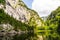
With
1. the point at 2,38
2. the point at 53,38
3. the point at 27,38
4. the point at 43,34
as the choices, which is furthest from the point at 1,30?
the point at 43,34

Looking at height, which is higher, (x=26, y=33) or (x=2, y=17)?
(x=2, y=17)

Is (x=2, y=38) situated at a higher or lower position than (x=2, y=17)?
lower

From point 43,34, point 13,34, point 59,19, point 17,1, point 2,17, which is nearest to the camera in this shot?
point 13,34

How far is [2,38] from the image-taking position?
61.5 meters

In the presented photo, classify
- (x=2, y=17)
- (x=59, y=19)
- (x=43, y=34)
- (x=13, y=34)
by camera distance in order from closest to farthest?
(x=13, y=34) < (x=2, y=17) < (x=59, y=19) < (x=43, y=34)

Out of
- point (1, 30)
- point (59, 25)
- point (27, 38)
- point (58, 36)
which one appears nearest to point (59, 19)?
point (59, 25)

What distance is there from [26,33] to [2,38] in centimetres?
1624

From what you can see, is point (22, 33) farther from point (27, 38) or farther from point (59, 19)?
point (59, 19)

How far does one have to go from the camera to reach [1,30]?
2450 inches

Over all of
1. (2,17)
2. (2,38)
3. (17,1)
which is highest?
(17,1)

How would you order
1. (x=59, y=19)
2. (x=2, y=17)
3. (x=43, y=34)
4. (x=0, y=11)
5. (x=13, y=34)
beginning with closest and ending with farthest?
(x=13, y=34)
(x=2, y=17)
(x=0, y=11)
(x=59, y=19)
(x=43, y=34)

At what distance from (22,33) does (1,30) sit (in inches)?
488

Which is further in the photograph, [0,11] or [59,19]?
[59,19]

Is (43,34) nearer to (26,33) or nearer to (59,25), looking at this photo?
(59,25)
